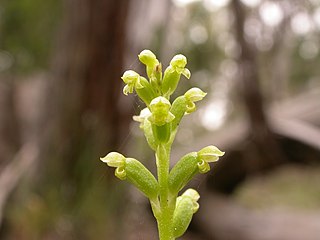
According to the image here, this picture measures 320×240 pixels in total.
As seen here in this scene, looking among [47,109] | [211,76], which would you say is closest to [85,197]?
[47,109]

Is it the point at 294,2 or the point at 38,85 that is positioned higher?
the point at 294,2

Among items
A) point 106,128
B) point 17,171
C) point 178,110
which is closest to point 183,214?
point 178,110

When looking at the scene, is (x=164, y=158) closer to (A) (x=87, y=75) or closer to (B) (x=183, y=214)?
(B) (x=183, y=214)

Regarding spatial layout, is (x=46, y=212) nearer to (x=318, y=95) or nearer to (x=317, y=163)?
(x=317, y=163)

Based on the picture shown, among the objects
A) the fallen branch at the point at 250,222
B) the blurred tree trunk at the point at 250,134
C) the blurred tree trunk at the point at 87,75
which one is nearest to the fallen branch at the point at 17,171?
the blurred tree trunk at the point at 87,75

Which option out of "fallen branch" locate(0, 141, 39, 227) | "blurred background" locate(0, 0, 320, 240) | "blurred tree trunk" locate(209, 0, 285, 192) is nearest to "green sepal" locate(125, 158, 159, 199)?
"blurred background" locate(0, 0, 320, 240)

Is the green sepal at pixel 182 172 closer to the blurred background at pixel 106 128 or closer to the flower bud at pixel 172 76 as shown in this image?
the flower bud at pixel 172 76

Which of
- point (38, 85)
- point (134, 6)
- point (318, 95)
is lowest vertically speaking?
point (38, 85)
